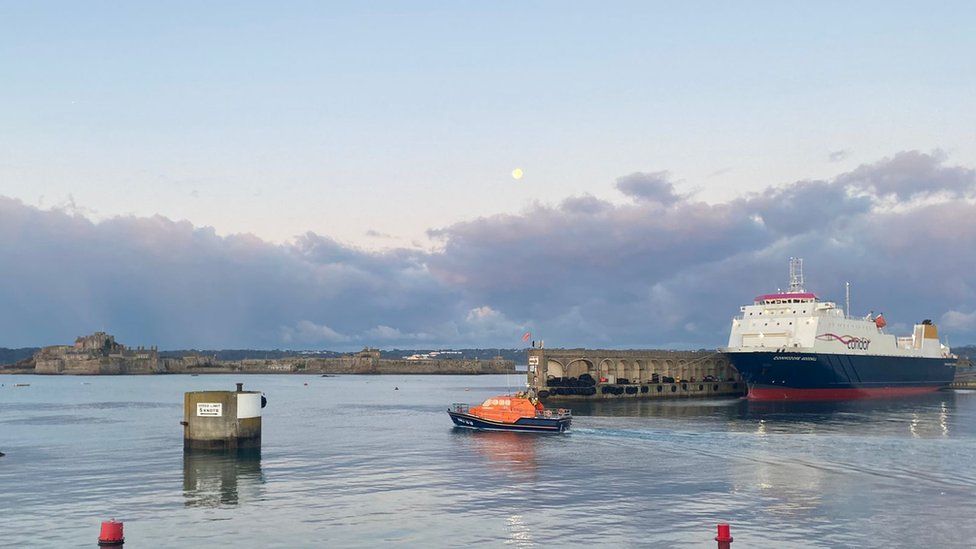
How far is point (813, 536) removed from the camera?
118 ft

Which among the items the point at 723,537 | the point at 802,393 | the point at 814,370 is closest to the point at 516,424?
the point at 723,537

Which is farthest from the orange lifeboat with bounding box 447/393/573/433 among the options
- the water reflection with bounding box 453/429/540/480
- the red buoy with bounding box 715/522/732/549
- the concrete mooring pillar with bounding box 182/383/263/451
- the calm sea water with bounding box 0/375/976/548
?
the red buoy with bounding box 715/522/732/549

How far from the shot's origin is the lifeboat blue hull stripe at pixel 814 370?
12962 centimetres

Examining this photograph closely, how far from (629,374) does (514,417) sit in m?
64.8

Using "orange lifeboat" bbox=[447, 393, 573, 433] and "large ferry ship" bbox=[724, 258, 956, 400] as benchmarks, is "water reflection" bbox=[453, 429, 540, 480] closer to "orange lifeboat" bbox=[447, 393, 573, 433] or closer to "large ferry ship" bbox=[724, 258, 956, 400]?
"orange lifeboat" bbox=[447, 393, 573, 433]

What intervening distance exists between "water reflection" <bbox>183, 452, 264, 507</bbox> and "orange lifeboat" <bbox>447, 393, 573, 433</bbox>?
2569 cm

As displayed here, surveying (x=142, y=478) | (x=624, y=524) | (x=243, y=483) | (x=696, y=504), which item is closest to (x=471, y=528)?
(x=624, y=524)

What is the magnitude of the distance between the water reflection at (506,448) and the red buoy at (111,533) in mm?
26117

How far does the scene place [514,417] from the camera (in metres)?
80.6

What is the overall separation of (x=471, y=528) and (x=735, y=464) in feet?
87.8

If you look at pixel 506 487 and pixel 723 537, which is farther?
pixel 506 487

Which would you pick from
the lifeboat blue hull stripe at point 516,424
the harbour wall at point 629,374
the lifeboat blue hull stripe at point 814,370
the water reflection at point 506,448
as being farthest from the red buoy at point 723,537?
the lifeboat blue hull stripe at point 814,370

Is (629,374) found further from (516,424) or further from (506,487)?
(506,487)

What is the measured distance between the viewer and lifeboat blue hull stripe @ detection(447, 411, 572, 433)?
7756cm
